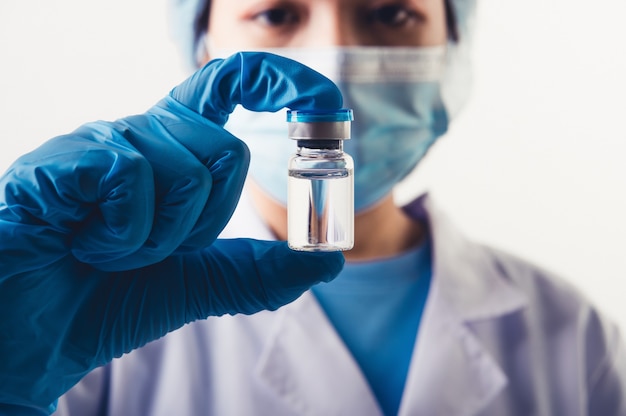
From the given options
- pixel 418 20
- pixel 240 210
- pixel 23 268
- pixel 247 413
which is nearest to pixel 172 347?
pixel 247 413

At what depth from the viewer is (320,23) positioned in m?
1.42

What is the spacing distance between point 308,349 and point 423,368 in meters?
0.26

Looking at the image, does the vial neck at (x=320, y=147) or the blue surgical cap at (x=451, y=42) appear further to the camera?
the blue surgical cap at (x=451, y=42)

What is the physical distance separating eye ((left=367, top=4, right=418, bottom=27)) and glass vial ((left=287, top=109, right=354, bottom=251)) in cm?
56

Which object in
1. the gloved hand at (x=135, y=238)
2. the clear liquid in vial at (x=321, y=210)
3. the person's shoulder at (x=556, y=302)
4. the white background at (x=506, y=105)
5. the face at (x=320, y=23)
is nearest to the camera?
the gloved hand at (x=135, y=238)

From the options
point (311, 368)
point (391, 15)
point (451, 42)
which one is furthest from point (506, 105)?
point (311, 368)

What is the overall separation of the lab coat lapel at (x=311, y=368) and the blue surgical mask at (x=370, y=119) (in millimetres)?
269

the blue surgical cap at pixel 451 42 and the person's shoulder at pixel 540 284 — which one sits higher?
the blue surgical cap at pixel 451 42

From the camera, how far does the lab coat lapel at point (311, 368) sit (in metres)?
1.46

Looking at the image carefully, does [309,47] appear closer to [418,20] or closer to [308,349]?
[418,20]

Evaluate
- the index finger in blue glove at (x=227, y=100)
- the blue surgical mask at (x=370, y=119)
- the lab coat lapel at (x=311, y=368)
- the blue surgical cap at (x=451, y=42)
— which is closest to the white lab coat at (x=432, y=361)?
the lab coat lapel at (x=311, y=368)

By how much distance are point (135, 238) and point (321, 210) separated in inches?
13.6

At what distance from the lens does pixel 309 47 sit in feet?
4.69

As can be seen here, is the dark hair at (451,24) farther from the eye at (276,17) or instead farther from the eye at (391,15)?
the eye at (276,17)
